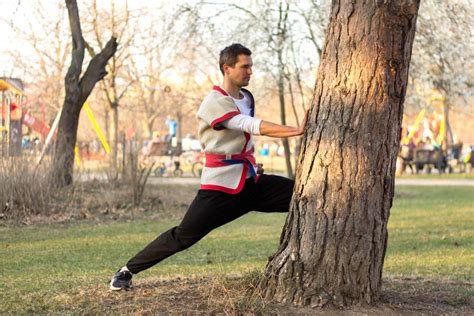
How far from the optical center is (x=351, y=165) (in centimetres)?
561

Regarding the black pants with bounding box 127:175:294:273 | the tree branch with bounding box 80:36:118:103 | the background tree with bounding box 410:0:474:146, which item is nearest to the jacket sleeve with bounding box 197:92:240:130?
the black pants with bounding box 127:175:294:273

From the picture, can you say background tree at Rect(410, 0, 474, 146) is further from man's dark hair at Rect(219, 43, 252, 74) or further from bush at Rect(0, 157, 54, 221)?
man's dark hair at Rect(219, 43, 252, 74)

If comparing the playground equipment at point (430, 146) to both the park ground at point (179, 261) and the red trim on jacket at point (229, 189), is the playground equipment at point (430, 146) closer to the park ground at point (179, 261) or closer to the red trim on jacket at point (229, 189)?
the park ground at point (179, 261)

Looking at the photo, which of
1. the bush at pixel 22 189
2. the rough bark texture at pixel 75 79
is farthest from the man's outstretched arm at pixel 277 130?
the rough bark texture at pixel 75 79

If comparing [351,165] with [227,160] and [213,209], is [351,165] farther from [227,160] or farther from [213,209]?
[213,209]

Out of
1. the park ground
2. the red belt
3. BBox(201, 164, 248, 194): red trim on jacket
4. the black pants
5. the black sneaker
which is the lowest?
the park ground

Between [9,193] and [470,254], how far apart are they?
7.40m

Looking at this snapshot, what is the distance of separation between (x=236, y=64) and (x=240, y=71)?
6cm

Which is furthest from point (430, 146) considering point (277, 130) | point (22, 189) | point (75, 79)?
point (277, 130)

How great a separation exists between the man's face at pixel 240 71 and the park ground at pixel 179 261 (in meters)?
1.36

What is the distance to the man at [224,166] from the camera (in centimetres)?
578

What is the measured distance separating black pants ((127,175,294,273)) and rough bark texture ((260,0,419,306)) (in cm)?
42

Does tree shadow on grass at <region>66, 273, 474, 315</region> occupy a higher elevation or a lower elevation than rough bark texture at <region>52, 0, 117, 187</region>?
lower

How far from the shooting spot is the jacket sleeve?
5715 millimetres
